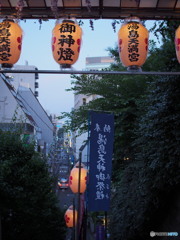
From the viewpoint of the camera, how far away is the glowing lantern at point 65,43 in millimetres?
6930

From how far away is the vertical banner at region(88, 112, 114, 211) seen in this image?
11023mm

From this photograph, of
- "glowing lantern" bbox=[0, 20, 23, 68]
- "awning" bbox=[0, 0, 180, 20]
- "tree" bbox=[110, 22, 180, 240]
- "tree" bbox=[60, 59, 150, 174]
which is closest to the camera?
"glowing lantern" bbox=[0, 20, 23, 68]

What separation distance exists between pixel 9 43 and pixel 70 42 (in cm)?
126

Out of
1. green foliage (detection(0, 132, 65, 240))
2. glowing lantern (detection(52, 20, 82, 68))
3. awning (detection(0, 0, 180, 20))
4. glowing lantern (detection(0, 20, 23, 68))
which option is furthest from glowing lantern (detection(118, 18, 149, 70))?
green foliage (detection(0, 132, 65, 240))

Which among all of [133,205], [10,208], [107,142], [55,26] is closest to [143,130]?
[107,142]

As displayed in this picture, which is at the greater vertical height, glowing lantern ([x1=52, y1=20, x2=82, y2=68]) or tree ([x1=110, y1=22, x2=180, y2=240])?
glowing lantern ([x1=52, y1=20, x2=82, y2=68])

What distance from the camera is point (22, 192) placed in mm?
15297

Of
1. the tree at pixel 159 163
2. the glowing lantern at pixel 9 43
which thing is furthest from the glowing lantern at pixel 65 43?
the tree at pixel 159 163

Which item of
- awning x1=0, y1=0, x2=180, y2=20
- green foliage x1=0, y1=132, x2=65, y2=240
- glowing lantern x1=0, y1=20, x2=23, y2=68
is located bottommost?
green foliage x1=0, y1=132, x2=65, y2=240

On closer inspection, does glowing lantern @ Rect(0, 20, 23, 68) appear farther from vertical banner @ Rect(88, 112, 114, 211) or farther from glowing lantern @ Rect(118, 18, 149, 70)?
vertical banner @ Rect(88, 112, 114, 211)

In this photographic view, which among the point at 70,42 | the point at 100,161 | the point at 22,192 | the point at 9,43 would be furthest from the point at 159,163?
the point at 22,192

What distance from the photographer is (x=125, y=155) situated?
18.3m

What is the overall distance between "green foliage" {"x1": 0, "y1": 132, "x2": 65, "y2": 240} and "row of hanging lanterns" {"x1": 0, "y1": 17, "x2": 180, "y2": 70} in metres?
7.78

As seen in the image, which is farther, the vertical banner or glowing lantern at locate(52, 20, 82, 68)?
the vertical banner
